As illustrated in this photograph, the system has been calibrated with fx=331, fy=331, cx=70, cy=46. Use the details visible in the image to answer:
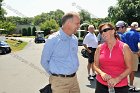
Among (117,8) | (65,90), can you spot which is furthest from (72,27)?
(117,8)

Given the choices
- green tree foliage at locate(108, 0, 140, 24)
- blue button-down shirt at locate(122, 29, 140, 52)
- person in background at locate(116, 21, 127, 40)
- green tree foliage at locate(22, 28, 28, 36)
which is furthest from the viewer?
green tree foliage at locate(22, 28, 28, 36)

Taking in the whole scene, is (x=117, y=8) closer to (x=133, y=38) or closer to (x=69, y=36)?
(x=133, y=38)

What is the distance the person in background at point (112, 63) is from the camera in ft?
15.3

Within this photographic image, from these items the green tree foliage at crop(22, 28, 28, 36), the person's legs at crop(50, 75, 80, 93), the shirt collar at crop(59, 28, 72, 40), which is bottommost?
the green tree foliage at crop(22, 28, 28, 36)

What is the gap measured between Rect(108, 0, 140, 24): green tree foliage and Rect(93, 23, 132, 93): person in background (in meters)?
46.4

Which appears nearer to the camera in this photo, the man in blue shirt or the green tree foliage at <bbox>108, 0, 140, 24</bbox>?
the man in blue shirt

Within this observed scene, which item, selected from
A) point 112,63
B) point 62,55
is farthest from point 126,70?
point 62,55

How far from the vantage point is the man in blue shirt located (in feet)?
16.2

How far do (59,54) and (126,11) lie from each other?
48855mm

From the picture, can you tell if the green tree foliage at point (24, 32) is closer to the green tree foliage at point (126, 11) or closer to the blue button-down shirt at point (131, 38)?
the green tree foliage at point (126, 11)

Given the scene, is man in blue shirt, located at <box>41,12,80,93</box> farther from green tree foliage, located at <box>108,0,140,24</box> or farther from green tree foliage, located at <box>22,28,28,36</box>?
green tree foliage, located at <box>22,28,28,36</box>

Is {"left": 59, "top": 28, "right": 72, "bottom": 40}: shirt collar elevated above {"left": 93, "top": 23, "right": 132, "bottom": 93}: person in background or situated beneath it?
elevated above

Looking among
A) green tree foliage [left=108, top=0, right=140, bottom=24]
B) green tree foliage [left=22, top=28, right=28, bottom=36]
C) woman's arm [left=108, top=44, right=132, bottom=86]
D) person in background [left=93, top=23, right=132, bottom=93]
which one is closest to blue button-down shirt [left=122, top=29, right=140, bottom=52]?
person in background [left=93, top=23, right=132, bottom=93]

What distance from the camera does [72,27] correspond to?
16.2ft
